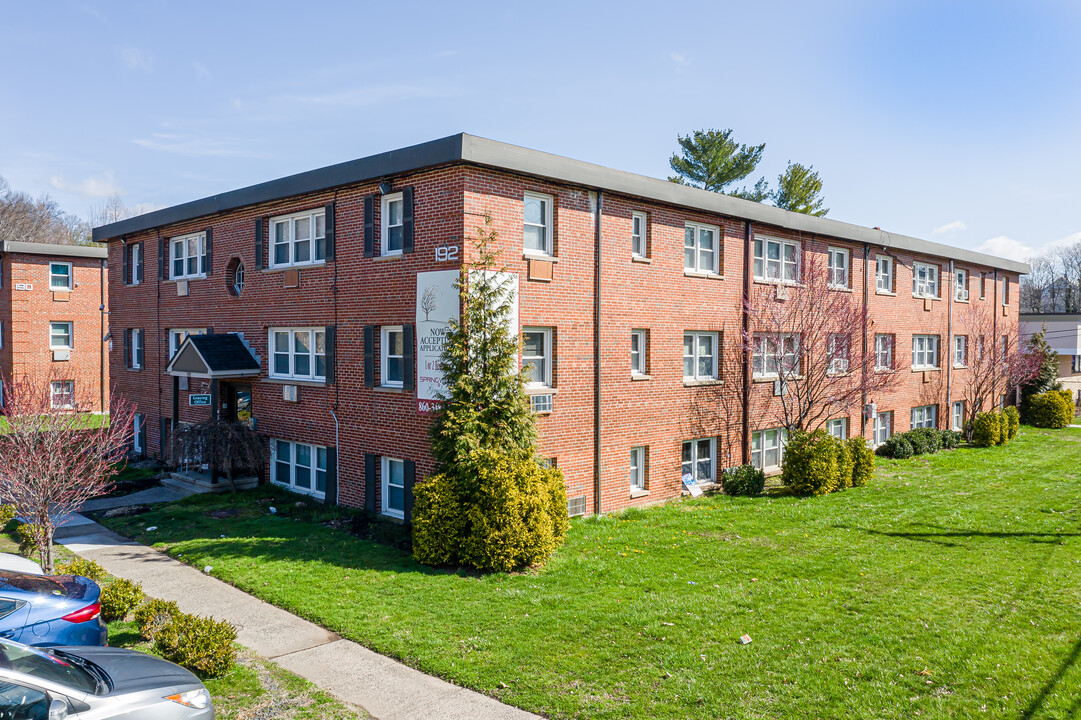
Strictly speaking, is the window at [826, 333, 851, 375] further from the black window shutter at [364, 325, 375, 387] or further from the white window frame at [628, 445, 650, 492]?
the black window shutter at [364, 325, 375, 387]

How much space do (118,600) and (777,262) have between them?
19.1m

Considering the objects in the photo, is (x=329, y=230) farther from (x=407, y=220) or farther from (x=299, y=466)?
(x=299, y=466)

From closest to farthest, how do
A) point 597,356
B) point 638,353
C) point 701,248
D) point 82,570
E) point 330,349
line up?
point 82,570, point 597,356, point 330,349, point 638,353, point 701,248

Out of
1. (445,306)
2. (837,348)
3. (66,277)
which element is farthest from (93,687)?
(66,277)

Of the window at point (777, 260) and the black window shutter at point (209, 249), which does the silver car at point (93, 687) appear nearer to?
the black window shutter at point (209, 249)

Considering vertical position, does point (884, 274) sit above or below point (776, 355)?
above

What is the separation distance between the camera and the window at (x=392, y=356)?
54.0ft

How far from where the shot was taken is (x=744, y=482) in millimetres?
19906

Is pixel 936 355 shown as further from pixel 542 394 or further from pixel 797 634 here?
pixel 797 634

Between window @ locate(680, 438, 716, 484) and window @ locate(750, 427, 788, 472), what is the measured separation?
188 cm

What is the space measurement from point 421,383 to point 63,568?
6.92 metres

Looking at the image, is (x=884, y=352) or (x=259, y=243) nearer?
(x=259, y=243)

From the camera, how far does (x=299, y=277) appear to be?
18.8 m

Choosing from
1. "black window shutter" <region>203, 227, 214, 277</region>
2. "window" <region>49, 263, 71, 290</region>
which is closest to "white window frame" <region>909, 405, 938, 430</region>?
"black window shutter" <region>203, 227, 214, 277</region>
